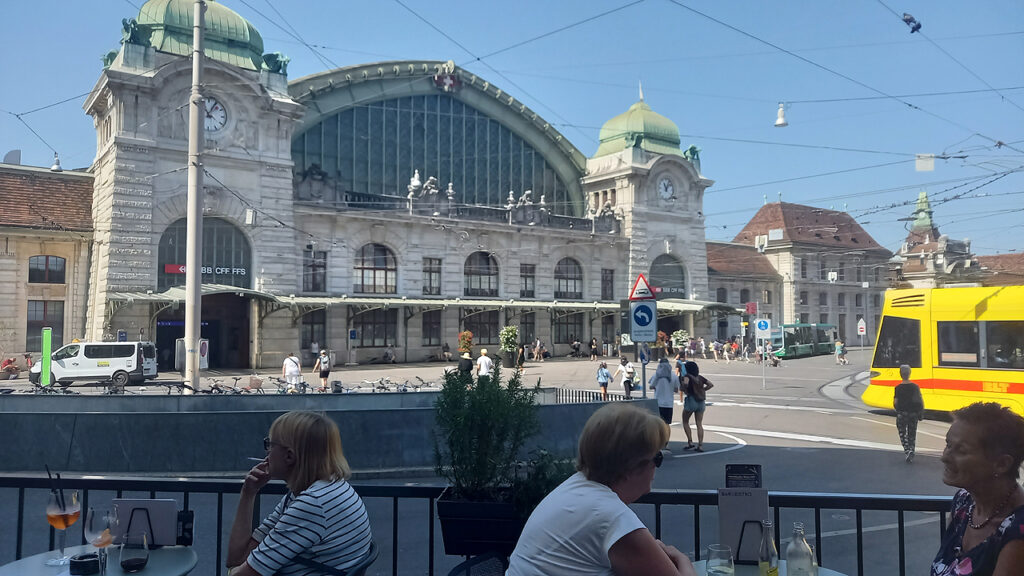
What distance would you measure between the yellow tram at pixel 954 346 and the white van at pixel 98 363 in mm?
25664

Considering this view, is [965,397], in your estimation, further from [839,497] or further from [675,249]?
[675,249]

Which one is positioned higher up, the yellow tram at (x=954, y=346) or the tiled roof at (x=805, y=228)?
the tiled roof at (x=805, y=228)

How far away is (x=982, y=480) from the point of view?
10.9ft

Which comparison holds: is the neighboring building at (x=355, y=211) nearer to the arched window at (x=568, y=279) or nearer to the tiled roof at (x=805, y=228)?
the arched window at (x=568, y=279)

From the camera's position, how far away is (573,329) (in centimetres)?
5191

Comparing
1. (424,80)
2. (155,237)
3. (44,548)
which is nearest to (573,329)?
(424,80)

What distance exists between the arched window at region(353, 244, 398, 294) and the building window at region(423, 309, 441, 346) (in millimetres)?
2826

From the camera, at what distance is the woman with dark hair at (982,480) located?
10.5 ft

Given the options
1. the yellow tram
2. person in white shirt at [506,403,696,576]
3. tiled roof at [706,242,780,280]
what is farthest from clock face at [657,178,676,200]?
person in white shirt at [506,403,696,576]

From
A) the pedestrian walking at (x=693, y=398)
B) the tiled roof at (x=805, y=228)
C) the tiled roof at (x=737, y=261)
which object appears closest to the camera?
the pedestrian walking at (x=693, y=398)

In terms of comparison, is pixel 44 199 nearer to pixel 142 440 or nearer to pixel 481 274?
→ pixel 481 274

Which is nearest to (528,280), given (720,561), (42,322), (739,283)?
(739,283)

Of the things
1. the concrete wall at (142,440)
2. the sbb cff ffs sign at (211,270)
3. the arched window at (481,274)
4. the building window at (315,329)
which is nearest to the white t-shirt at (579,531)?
the concrete wall at (142,440)

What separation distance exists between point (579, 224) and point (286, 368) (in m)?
31.9
